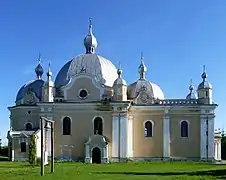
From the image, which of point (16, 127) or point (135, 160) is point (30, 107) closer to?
point (16, 127)

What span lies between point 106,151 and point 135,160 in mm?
4622

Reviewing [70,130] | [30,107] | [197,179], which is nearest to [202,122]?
[70,130]

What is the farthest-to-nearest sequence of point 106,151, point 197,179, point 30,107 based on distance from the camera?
1. point 30,107
2. point 106,151
3. point 197,179

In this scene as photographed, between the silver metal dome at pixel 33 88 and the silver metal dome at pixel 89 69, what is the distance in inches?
130

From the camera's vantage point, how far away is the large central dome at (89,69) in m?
62.8

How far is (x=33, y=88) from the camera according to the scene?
220 feet

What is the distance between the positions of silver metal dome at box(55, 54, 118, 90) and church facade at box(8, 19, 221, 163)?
860 millimetres

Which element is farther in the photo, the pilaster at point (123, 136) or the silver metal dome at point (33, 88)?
the silver metal dome at point (33, 88)

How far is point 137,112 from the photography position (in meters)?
61.5

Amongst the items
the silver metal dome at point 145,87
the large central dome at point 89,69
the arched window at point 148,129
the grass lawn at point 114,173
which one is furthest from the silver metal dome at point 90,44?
the grass lawn at point 114,173

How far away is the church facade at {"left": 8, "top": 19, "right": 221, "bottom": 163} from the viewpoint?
5925 cm

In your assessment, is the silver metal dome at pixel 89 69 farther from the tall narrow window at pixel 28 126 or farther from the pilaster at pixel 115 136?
the tall narrow window at pixel 28 126

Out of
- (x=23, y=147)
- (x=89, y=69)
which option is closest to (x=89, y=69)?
(x=89, y=69)

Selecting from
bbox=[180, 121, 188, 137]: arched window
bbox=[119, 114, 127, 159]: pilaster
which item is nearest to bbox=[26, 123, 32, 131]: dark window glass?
bbox=[119, 114, 127, 159]: pilaster
